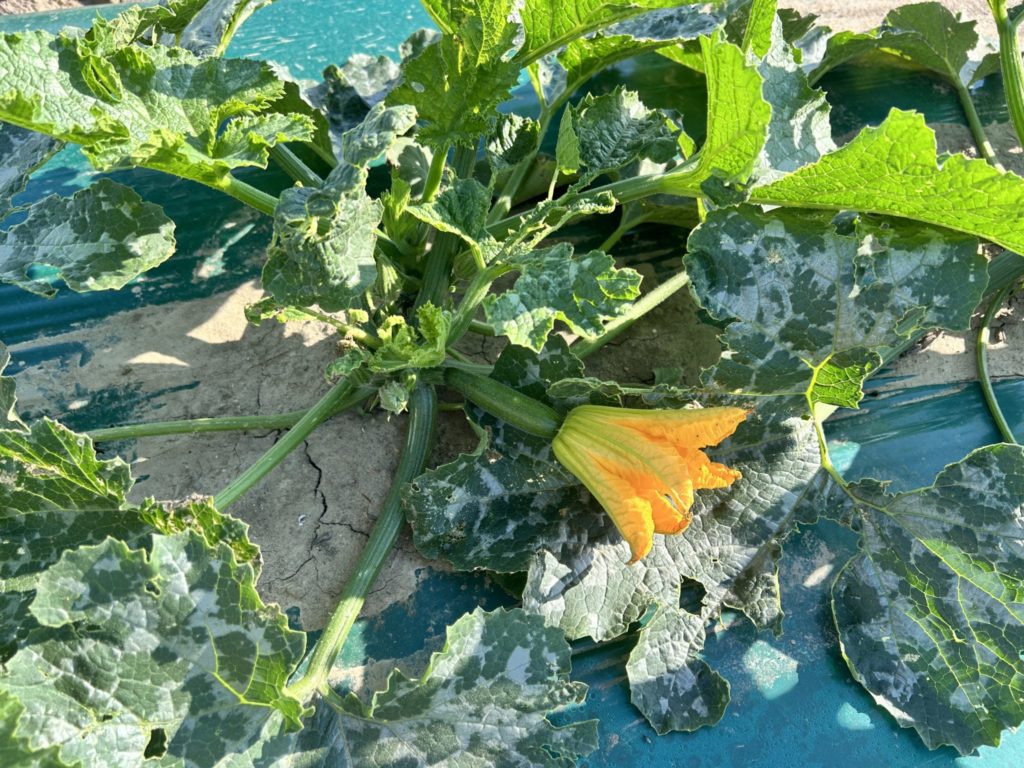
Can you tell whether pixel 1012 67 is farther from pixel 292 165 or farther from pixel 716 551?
pixel 292 165

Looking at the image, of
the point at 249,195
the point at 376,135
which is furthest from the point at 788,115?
the point at 249,195

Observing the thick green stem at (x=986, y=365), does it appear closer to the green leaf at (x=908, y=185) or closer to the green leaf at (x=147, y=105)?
the green leaf at (x=908, y=185)

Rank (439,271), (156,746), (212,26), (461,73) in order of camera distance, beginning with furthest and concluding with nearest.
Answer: (439,271), (212,26), (461,73), (156,746)

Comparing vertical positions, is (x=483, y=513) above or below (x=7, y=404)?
below

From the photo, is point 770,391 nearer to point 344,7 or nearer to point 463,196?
point 463,196

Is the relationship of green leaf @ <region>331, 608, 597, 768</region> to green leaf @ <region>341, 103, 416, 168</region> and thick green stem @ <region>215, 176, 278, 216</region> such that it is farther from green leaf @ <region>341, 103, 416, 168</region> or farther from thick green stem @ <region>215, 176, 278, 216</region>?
thick green stem @ <region>215, 176, 278, 216</region>

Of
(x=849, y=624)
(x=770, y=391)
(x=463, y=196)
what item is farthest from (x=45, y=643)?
(x=849, y=624)
